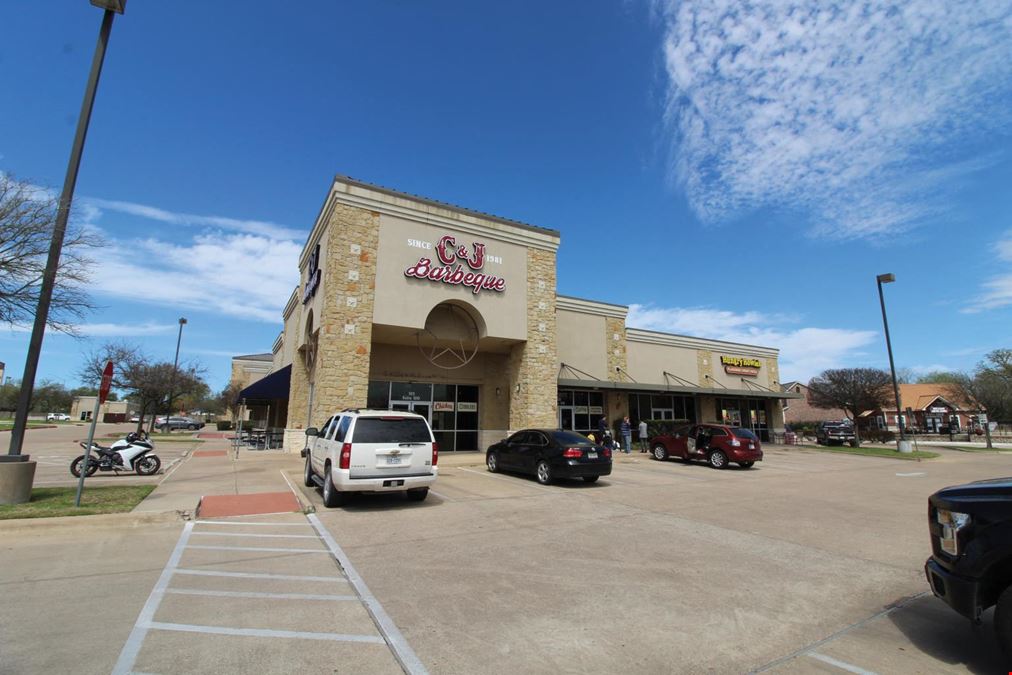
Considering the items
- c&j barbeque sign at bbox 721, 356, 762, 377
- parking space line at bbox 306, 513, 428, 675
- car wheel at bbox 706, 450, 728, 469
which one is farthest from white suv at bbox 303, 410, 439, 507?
c&j barbeque sign at bbox 721, 356, 762, 377

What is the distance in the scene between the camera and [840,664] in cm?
387

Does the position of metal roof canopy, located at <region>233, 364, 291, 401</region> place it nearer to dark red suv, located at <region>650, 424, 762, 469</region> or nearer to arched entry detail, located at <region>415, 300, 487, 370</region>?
arched entry detail, located at <region>415, 300, 487, 370</region>

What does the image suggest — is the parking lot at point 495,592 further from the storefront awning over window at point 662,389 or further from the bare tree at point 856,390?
the bare tree at point 856,390

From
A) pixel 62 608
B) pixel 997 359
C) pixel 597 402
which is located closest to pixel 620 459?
pixel 597 402

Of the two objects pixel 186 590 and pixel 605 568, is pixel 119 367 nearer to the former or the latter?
pixel 186 590

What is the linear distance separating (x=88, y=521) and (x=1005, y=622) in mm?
11064

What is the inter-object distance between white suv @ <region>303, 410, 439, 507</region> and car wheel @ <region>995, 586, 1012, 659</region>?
8386 mm

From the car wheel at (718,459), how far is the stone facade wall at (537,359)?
282 inches

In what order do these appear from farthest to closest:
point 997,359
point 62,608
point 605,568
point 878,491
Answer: point 997,359 → point 878,491 → point 605,568 → point 62,608

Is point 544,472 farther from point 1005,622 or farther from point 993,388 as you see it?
point 993,388

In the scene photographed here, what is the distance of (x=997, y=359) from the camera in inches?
1716

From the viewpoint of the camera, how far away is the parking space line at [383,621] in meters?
3.76

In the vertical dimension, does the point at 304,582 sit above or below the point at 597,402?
below

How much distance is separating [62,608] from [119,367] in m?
35.5
